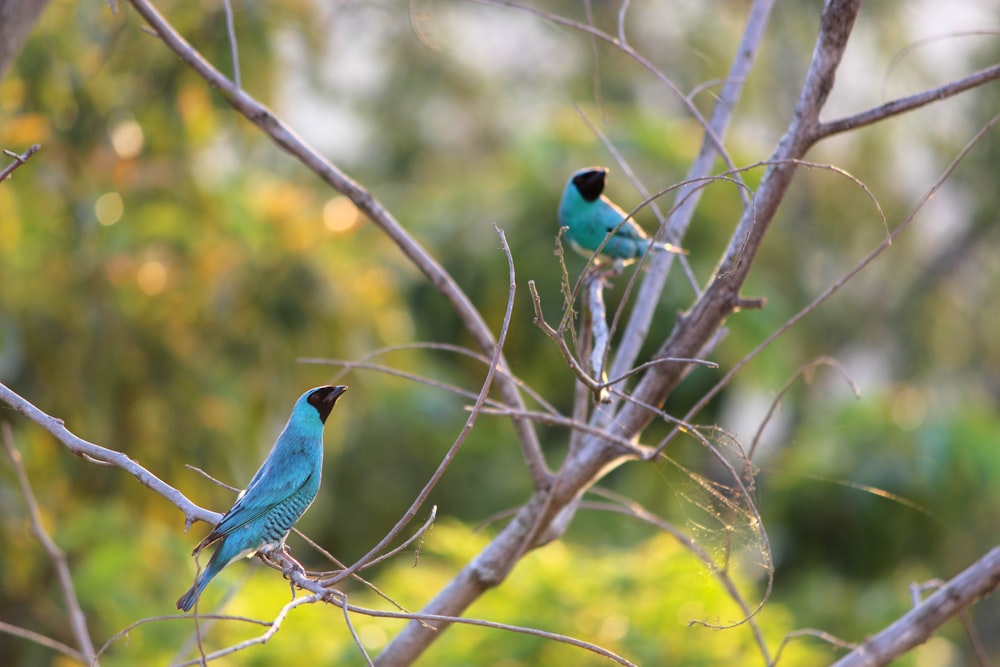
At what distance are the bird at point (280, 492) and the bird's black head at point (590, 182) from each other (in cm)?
167

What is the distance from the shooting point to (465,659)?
4.77 meters

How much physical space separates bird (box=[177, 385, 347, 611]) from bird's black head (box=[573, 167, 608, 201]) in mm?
1667

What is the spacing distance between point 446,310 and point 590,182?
612 cm

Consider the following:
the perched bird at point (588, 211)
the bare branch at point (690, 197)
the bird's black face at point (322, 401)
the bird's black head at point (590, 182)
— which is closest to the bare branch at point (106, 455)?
the bird's black face at point (322, 401)

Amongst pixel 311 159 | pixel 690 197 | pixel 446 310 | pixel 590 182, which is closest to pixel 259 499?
pixel 311 159

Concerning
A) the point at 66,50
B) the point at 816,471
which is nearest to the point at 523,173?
the point at 816,471

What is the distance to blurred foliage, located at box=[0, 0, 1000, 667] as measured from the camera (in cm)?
580

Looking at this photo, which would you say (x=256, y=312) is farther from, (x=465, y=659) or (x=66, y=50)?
(x=465, y=659)

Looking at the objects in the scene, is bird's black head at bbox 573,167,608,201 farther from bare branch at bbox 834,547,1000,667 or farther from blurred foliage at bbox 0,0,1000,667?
bare branch at bbox 834,547,1000,667

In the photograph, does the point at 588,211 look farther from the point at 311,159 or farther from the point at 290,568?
the point at 290,568

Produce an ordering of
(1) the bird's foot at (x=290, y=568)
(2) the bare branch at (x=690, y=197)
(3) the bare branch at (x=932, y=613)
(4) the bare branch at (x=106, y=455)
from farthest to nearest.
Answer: (2) the bare branch at (x=690, y=197) → (3) the bare branch at (x=932, y=613) → (1) the bird's foot at (x=290, y=568) → (4) the bare branch at (x=106, y=455)

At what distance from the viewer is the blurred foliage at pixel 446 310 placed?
5797 mm

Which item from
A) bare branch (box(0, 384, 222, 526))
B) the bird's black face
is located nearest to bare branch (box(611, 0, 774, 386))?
the bird's black face

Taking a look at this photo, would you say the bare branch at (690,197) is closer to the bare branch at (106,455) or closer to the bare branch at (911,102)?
the bare branch at (911,102)
